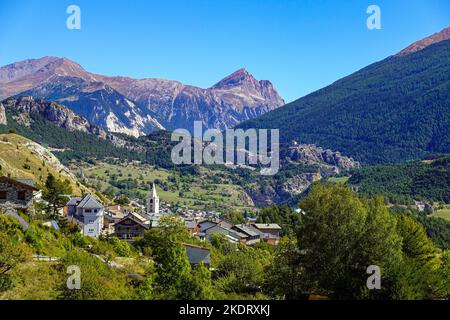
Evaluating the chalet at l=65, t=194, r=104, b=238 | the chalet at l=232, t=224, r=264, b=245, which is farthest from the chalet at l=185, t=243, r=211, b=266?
the chalet at l=232, t=224, r=264, b=245

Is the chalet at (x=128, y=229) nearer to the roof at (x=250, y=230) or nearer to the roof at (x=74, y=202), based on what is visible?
the roof at (x=74, y=202)

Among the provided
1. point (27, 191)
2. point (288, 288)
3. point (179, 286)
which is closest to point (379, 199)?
point (288, 288)

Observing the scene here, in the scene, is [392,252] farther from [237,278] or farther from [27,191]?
[27,191]

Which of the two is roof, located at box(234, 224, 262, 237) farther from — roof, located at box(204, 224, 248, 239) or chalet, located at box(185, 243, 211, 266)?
chalet, located at box(185, 243, 211, 266)

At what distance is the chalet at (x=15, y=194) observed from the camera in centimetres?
5262

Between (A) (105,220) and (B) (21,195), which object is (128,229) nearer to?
(A) (105,220)

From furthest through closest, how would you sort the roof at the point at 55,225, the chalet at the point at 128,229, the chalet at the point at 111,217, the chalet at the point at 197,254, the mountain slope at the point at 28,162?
1. the mountain slope at the point at 28,162
2. the chalet at the point at 111,217
3. the chalet at the point at 128,229
4. the chalet at the point at 197,254
5. the roof at the point at 55,225

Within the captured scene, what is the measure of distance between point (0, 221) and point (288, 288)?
22.9 metres

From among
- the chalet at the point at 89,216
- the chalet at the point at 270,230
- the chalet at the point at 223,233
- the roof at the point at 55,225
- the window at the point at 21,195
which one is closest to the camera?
the window at the point at 21,195

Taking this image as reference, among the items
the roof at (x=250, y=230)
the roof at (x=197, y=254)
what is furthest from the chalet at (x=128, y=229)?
the roof at (x=250, y=230)

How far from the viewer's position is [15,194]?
5400 cm

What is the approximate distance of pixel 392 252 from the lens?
3669cm

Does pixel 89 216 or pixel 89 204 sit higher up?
pixel 89 204

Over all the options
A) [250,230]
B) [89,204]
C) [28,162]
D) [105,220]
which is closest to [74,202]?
[89,204]
